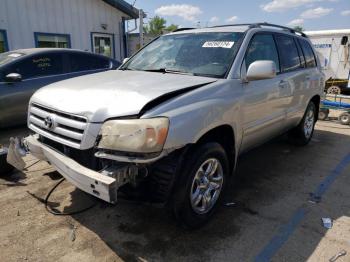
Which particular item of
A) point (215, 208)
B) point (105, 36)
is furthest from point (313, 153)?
point (105, 36)

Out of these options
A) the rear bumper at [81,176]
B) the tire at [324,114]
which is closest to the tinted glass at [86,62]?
the rear bumper at [81,176]

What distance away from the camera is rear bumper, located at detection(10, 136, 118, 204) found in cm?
218

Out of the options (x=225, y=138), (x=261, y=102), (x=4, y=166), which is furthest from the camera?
(x=4, y=166)

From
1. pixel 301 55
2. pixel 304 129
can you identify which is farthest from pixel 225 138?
pixel 304 129

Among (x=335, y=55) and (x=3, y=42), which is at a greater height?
(x=3, y=42)

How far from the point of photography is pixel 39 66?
6.14 metres

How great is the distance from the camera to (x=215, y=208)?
315 cm

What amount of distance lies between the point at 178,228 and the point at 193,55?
191cm

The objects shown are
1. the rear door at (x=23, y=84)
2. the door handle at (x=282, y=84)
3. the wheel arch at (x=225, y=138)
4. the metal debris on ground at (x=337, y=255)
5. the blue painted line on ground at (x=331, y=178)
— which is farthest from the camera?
the rear door at (x=23, y=84)

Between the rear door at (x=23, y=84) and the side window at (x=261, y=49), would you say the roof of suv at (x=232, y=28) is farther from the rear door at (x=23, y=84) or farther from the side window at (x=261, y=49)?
the rear door at (x=23, y=84)

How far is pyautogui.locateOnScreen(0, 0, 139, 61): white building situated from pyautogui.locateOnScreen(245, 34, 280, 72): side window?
8.35 m

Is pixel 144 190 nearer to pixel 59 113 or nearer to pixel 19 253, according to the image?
pixel 59 113

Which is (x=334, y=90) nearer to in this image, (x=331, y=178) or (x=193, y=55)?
(x=331, y=178)

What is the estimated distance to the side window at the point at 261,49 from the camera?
11.6 ft
